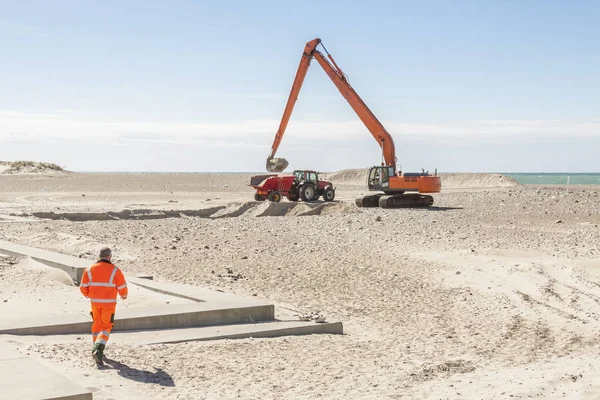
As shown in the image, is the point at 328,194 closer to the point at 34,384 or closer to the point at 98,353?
the point at 98,353

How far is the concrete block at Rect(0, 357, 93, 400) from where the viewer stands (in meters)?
6.48

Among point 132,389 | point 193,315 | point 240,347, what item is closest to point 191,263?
point 193,315

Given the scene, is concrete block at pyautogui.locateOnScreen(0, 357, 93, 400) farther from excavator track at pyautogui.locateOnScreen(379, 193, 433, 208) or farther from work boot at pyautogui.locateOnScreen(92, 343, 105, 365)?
excavator track at pyautogui.locateOnScreen(379, 193, 433, 208)

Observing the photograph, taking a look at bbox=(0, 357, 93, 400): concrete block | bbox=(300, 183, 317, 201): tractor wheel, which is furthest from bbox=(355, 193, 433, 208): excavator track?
bbox=(0, 357, 93, 400): concrete block

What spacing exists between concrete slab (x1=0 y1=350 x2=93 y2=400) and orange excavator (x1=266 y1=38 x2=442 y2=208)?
2493 cm

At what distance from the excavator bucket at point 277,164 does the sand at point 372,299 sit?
7656 mm

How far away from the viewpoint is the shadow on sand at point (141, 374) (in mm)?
7840

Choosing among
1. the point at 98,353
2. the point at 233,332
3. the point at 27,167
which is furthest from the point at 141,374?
the point at 27,167

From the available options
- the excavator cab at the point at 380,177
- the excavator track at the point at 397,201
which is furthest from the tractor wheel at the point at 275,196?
the excavator cab at the point at 380,177

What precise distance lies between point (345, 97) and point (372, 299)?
75.0 ft

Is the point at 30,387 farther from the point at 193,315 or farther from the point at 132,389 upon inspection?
the point at 193,315

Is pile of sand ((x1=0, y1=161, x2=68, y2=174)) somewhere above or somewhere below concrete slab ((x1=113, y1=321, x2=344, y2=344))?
above

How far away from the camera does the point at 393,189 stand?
32.1 metres

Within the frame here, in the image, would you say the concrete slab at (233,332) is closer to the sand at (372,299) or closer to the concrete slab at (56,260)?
the sand at (372,299)
